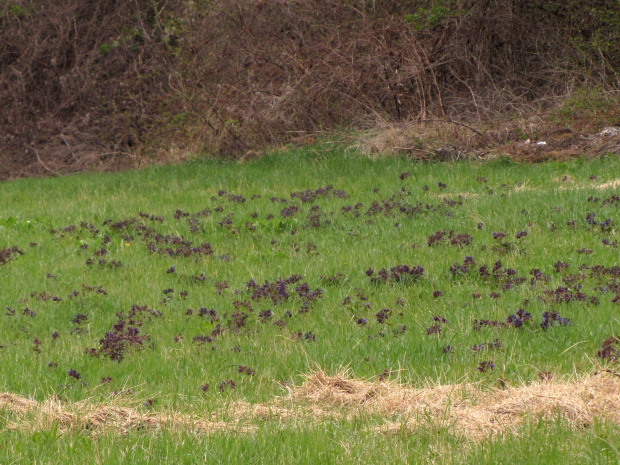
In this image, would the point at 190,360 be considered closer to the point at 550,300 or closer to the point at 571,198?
the point at 550,300

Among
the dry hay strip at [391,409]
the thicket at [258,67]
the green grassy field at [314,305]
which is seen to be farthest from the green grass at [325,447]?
the thicket at [258,67]

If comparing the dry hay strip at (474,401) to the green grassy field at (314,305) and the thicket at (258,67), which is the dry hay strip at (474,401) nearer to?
the green grassy field at (314,305)

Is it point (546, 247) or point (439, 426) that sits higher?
point (439, 426)

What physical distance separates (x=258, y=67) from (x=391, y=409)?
15.2 m

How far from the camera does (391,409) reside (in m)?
4.64

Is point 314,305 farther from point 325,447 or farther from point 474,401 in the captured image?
point 325,447

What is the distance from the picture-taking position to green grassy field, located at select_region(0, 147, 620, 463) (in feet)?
13.5

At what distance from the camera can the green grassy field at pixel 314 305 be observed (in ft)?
13.5

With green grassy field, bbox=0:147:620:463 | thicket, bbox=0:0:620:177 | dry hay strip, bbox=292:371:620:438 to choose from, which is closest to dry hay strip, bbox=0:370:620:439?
dry hay strip, bbox=292:371:620:438

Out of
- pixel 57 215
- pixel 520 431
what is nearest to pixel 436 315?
pixel 520 431

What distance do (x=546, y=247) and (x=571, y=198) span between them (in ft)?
6.18

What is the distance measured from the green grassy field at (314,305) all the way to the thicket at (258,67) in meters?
4.75

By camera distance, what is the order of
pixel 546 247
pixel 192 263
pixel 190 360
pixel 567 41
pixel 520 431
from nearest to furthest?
pixel 520 431 → pixel 190 360 → pixel 546 247 → pixel 192 263 → pixel 567 41

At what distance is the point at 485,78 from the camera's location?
56.9ft
